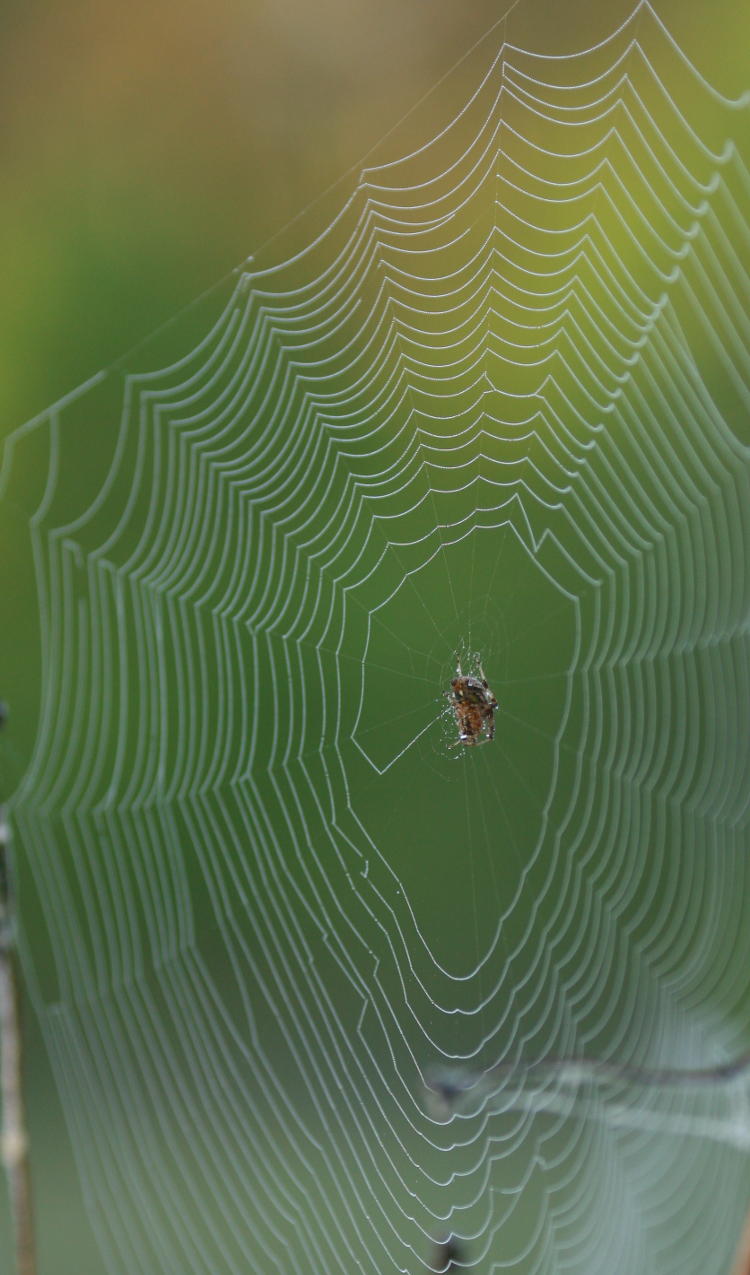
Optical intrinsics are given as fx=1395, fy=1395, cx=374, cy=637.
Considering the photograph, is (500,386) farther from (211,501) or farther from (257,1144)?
(257,1144)

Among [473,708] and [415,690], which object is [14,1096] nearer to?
[473,708]

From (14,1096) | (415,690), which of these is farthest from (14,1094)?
(415,690)

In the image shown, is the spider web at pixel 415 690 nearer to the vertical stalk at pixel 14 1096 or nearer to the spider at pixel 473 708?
the spider at pixel 473 708

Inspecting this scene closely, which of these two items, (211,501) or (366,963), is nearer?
(211,501)

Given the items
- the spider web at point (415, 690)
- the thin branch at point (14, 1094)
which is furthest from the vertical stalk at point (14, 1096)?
the spider web at point (415, 690)

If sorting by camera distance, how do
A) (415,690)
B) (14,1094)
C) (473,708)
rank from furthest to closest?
(415,690) → (473,708) → (14,1094)

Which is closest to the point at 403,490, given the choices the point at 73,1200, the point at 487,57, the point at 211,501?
the point at 211,501
